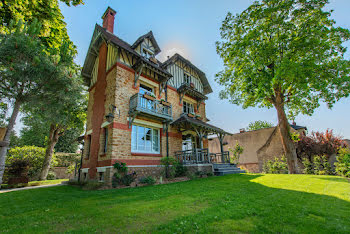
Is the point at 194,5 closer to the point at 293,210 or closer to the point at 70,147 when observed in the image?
the point at 293,210

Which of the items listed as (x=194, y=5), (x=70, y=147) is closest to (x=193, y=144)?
(x=194, y=5)

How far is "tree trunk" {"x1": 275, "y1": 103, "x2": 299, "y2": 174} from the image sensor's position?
1191 cm

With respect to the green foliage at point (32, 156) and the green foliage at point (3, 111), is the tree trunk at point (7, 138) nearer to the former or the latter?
the green foliage at point (3, 111)

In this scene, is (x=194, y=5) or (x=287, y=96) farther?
(x=287, y=96)

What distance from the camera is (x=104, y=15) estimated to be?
13633 millimetres

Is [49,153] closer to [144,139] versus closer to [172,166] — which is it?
[144,139]

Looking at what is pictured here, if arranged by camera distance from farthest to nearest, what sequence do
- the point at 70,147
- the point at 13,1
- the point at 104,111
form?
the point at 70,147
the point at 104,111
the point at 13,1

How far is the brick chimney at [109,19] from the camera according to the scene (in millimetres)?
13133

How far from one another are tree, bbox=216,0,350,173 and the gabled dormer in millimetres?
6201

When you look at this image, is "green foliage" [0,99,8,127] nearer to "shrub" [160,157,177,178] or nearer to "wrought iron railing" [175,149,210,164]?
"shrub" [160,157,177,178]

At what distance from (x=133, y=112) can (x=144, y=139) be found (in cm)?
203

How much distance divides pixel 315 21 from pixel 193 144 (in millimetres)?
12222

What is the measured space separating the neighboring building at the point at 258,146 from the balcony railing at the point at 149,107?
9599 millimetres

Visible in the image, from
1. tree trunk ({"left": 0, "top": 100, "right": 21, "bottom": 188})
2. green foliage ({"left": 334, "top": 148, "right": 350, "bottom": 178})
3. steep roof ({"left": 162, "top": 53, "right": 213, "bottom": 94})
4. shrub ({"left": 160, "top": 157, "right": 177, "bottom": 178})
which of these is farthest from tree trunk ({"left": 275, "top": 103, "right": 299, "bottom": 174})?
tree trunk ({"left": 0, "top": 100, "right": 21, "bottom": 188})
